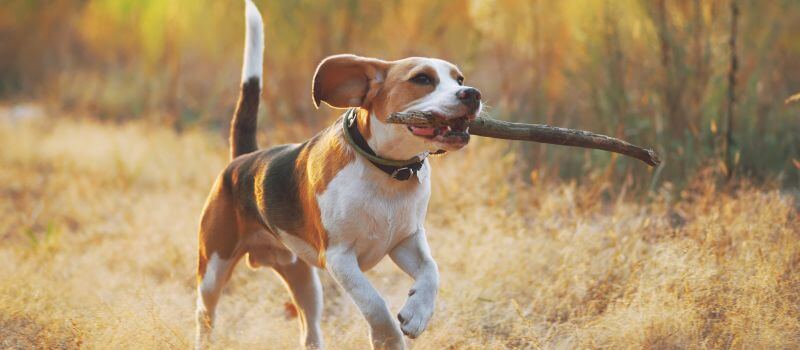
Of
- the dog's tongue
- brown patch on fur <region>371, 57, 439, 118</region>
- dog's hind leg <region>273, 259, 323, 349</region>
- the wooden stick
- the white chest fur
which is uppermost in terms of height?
brown patch on fur <region>371, 57, 439, 118</region>

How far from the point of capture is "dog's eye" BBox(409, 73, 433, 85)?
147 inches

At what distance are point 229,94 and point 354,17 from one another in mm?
3036

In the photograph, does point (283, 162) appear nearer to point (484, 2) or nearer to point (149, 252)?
point (149, 252)

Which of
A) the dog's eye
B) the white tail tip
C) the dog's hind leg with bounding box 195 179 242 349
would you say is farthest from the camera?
the white tail tip

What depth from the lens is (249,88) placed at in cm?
491

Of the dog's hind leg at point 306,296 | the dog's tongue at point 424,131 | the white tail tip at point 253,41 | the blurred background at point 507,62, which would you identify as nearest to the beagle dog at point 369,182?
the dog's tongue at point 424,131

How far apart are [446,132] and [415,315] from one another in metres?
A: 0.70

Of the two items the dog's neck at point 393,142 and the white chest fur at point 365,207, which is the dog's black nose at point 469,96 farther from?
the white chest fur at point 365,207

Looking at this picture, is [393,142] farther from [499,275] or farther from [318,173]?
→ [499,275]

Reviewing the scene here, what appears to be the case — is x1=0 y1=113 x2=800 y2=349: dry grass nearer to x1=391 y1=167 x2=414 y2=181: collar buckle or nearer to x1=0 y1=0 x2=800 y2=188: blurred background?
x1=0 y1=0 x2=800 y2=188: blurred background

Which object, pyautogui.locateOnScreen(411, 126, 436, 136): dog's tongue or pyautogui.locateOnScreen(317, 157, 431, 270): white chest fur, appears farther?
pyautogui.locateOnScreen(317, 157, 431, 270): white chest fur

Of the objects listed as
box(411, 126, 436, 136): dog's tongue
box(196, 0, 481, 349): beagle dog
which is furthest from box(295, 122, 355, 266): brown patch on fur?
box(411, 126, 436, 136): dog's tongue

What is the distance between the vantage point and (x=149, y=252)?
6.38 meters

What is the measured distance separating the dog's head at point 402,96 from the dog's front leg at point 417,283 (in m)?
0.41
